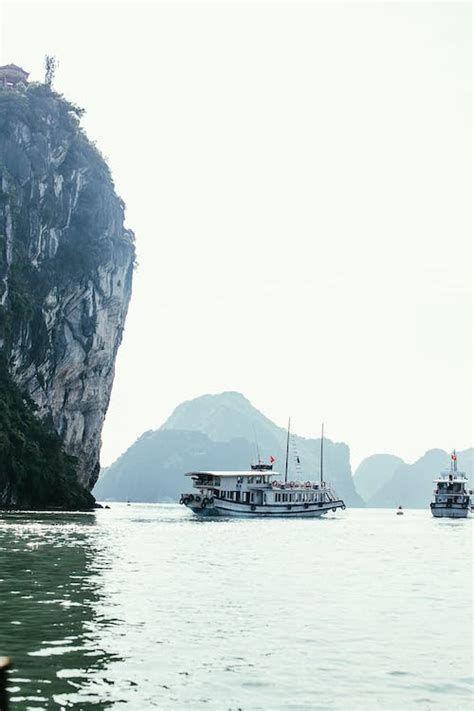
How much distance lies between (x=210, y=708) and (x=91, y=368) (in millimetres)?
108517

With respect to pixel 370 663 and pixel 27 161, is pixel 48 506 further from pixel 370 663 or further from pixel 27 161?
pixel 370 663

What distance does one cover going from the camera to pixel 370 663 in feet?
48.4

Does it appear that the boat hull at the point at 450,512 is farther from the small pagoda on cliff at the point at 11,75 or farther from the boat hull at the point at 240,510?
the small pagoda on cliff at the point at 11,75

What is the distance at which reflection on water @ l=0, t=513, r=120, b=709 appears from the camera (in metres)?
11.9

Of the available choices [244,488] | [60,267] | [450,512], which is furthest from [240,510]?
[450,512]

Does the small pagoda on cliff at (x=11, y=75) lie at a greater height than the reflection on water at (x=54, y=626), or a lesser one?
greater

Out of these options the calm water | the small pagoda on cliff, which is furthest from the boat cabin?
the small pagoda on cliff

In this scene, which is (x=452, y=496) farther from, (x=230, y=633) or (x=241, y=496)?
(x=230, y=633)

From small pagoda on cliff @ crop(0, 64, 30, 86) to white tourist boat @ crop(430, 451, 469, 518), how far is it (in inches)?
3511

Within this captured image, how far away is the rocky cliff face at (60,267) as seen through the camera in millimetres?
102000

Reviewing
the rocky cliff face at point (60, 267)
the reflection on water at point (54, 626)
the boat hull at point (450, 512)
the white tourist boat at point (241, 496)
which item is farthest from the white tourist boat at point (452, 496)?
the reflection on water at point (54, 626)

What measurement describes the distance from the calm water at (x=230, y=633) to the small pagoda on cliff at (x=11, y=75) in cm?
10390

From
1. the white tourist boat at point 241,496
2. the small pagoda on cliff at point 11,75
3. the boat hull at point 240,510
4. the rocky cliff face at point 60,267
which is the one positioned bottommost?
the boat hull at point 240,510

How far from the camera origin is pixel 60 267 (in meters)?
111
